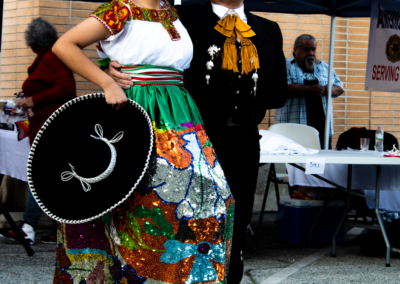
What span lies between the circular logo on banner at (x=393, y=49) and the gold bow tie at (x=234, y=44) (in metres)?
3.98

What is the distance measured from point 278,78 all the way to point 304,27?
4.63 metres

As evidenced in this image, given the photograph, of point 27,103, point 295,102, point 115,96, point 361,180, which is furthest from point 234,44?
point 295,102

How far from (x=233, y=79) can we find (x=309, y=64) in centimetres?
400

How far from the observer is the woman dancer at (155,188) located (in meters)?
2.01

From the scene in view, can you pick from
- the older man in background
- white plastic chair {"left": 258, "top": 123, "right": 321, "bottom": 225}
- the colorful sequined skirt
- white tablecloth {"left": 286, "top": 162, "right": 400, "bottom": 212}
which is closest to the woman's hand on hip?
the colorful sequined skirt

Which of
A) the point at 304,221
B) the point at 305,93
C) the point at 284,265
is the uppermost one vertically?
the point at 305,93

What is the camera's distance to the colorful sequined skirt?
201cm

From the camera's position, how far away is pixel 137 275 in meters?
2.01

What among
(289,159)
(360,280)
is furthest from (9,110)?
(360,280)

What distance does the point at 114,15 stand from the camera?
211 cm

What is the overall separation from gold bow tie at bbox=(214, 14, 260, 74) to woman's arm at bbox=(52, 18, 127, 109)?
64 centimetres

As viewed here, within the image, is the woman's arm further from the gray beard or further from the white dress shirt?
the gray beard

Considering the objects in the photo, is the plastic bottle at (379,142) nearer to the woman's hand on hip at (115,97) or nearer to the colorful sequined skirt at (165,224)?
the colorful sequined skirt at (165,224)

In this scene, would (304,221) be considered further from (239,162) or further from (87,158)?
(87,158)
